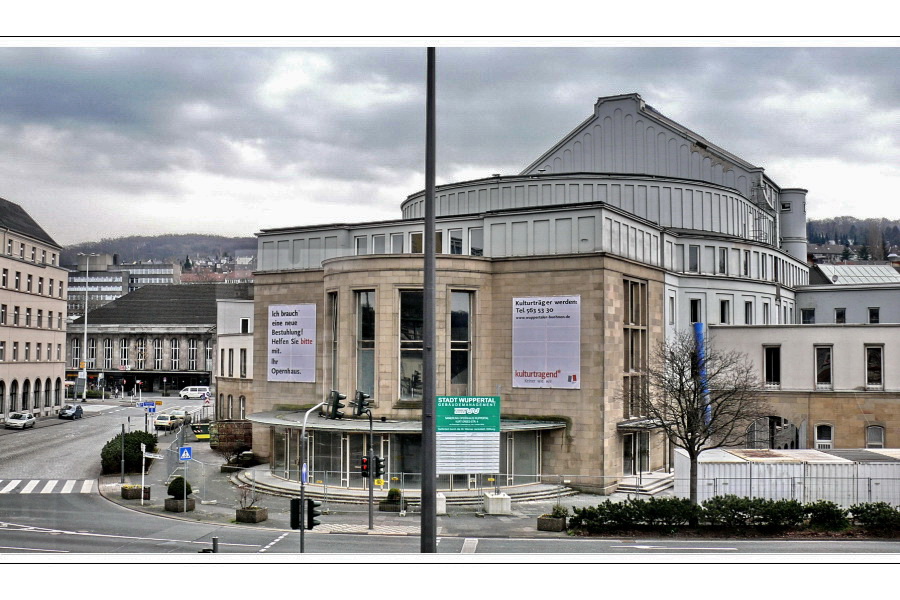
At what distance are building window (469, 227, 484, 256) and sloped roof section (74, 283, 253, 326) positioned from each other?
1460cm

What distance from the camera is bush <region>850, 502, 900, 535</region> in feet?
82.4

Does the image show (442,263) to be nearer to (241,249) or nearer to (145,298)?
(241,249)

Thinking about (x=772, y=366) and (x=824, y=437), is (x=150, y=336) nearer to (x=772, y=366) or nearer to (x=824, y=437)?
(x=772, y=366)

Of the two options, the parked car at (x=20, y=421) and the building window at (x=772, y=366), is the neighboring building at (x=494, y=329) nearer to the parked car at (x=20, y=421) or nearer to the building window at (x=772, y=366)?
the building window at (x=772, y=366)

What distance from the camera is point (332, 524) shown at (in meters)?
30.0

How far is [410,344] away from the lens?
37.3m

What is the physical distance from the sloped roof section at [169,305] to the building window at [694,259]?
28383 millimetres

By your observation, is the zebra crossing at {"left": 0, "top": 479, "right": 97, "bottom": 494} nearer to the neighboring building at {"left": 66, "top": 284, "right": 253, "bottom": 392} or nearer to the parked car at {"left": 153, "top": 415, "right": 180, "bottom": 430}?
the neighboring building at {"left": 66, "top": 284, "right": 253, "bottom": 392}

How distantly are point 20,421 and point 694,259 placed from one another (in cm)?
3901

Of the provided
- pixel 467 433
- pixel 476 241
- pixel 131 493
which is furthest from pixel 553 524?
pixel 131 493

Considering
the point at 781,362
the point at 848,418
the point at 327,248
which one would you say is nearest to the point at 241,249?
the point at 327,248

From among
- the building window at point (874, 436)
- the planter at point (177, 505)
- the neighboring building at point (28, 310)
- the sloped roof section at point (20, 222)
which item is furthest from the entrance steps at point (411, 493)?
the building window at point (874, 436)

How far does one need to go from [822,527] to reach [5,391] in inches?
1308

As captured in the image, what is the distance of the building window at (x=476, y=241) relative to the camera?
40969 mm
